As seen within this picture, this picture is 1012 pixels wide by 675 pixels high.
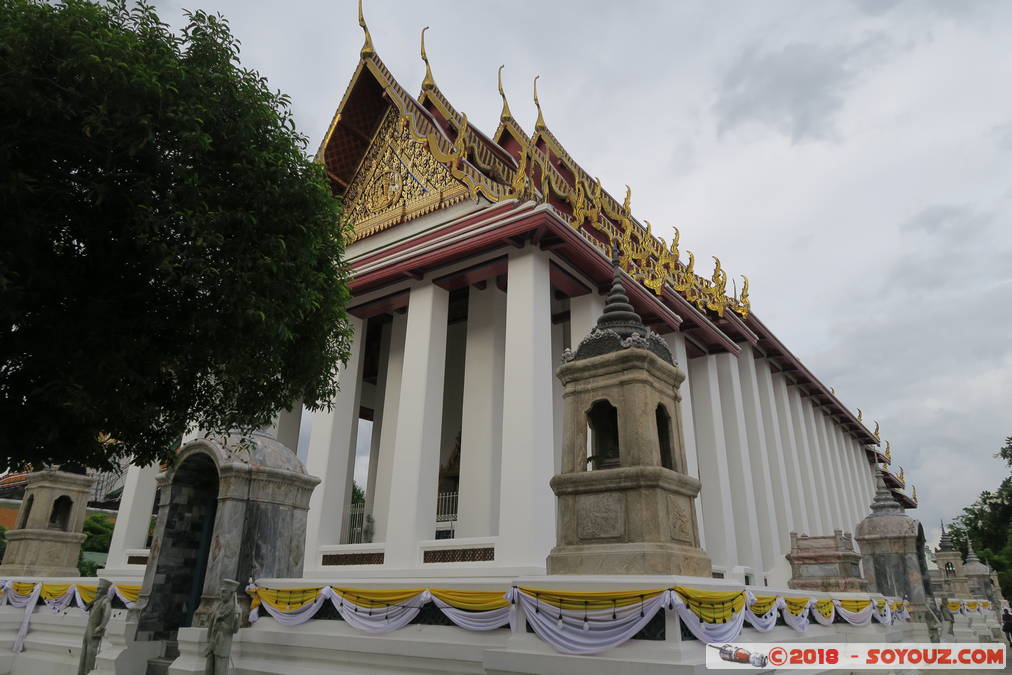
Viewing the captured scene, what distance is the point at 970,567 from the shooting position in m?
27.7

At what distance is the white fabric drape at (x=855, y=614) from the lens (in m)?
8.10

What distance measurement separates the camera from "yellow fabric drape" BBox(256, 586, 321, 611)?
7133 mm

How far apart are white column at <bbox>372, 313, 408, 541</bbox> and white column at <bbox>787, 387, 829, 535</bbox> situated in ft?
42.2

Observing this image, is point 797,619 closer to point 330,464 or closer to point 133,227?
point 133,227

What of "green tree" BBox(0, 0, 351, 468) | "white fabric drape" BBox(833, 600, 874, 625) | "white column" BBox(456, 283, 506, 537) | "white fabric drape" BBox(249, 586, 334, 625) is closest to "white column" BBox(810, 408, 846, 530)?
"white fabric drape" BBox(833, 600, 874, 625)

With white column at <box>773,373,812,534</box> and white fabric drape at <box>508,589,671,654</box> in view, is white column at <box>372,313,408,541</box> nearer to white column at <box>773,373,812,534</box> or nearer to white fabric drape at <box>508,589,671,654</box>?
white fabric drape at <box>508,589,671,654</box>

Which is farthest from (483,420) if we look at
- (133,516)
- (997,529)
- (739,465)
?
(997,529)

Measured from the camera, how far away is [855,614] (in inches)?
331

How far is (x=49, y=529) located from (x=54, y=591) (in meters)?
4.98

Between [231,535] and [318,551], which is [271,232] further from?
[318,551]

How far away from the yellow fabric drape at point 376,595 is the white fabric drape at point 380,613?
0.03m

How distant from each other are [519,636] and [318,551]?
7528 millimetres

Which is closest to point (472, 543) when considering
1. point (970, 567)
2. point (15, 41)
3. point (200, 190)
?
point (200, 190)

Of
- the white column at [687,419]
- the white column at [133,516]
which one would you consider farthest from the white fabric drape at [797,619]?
the white column at [133,516]
